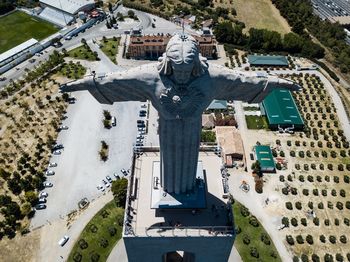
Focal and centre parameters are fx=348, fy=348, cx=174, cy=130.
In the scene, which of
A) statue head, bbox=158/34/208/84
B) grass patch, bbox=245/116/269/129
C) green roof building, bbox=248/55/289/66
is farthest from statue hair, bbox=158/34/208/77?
green roof building, bbox=248/55/289/66

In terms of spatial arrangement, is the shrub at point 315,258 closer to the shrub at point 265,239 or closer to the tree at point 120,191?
the shrub at point 265,239

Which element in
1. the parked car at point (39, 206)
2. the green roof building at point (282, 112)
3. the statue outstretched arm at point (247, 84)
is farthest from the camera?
the green roof building at point (282, 112)

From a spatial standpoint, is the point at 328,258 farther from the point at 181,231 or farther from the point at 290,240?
the point at 181,231

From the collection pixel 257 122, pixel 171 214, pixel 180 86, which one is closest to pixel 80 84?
pixel 180 86

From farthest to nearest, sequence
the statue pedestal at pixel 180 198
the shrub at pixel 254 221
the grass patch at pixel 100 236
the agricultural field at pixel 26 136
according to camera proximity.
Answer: the agricultural field at pixel 26 136 < the shrub at pixel 254 221 < the grass patch at pixel 100 236 < the statue pedestal at pixel 180 198

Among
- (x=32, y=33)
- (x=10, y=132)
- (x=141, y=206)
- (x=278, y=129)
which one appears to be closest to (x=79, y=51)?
(x=32, y=33)

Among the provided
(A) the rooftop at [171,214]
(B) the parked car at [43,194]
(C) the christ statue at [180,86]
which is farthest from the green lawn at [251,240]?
(C) the christ statue at [180,86]
